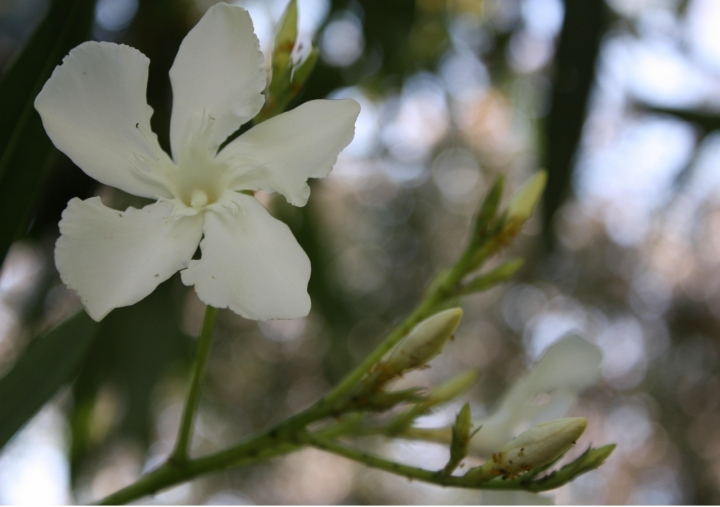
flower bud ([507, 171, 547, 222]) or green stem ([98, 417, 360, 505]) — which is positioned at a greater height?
flower bud ([507, 171, 547, 222])

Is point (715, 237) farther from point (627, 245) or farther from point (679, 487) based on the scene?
point (679, 487)

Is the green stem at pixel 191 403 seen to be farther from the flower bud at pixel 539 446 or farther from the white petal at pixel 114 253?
the flower bud at pixel 539 446

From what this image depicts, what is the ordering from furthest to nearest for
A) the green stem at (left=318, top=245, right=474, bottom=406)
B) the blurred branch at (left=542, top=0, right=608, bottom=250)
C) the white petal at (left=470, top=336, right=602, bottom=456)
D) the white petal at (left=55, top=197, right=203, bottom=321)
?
the blurred branch at (left=542, top=0, right=608, bottom=250), the white petal at (left=470, top=336, right=602, bottom=456), the green stem at (left=318, top=245, right=474, bottom=406), the white petal at (left=55, top=197, right=203, bottom=321)

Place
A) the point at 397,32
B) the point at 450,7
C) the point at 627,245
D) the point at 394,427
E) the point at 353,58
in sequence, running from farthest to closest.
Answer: the point at 627,245, the point at 450,7, the point at 353,58, the point at 397,32, the point at 394,427

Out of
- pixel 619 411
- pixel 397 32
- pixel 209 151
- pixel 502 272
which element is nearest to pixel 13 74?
pixel 209 151

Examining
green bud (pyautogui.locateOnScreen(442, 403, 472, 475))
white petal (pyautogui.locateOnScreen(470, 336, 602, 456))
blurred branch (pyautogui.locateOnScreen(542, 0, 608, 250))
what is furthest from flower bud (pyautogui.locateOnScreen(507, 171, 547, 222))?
blurred branch (pyautogui.locateOnScreen(542, 0, 608, 250))

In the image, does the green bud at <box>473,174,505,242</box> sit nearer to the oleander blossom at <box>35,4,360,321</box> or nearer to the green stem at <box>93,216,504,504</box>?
the green stem at <box>93,216,504,504</box>

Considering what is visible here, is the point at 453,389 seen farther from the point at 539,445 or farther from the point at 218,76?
the point at 218,76

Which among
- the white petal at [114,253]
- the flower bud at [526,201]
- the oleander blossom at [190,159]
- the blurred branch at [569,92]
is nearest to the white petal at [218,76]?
the oleander blossom at [190,159]
